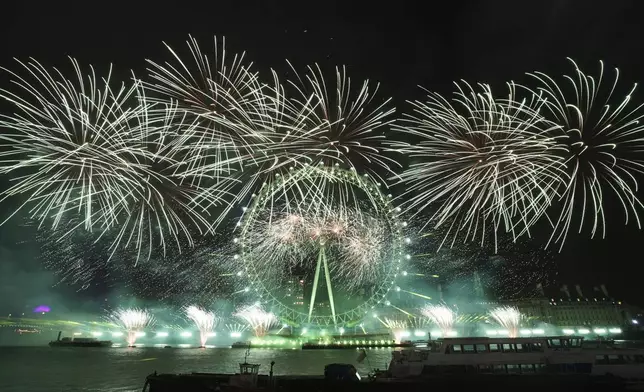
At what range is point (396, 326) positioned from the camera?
142875 millimetres

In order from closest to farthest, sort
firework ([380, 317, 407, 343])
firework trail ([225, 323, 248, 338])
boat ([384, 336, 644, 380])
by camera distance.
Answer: boat ([384, 336, 644, 380]) → firework ([380, 317, 407, 343]) → firework trail ([225, 323, 248, 338])

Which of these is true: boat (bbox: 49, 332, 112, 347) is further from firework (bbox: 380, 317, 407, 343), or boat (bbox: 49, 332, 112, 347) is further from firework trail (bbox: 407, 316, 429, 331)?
firework trail (bbox: 407, 316, 429, 331)

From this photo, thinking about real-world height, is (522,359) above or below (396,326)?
below

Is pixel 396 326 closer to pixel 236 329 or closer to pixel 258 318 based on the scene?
pixel 258 318

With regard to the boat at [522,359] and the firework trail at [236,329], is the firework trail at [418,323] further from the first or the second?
the boat at [522,359]

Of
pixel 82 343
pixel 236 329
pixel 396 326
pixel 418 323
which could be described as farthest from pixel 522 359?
pixel 82 343

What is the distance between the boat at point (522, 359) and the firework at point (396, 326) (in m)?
101

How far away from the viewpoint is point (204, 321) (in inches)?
4850

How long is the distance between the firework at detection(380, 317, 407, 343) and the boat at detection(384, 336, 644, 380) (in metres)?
101

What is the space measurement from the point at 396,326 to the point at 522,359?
375ft

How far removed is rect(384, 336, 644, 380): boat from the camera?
1291 inches

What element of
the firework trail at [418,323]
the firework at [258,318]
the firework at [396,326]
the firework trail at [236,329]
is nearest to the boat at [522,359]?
the firework at [258,318]

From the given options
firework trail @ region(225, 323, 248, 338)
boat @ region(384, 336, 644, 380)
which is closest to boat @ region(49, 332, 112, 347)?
firework trail @ region(225, 323, 248, 338)

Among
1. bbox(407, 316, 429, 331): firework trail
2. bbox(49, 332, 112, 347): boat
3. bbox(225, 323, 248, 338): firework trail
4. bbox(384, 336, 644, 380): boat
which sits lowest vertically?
bbox(49, 332, 112, 347): boat
